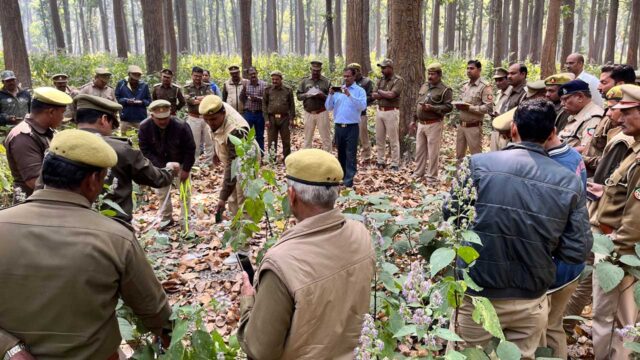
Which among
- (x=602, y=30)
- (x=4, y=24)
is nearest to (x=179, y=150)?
(x=4, y=24)

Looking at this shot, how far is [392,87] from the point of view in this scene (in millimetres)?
9086

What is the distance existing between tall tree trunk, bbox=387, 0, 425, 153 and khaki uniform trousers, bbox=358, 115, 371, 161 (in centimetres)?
84

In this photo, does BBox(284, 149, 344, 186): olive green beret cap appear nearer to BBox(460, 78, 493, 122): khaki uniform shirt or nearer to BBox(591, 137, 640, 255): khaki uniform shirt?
BBox(591, 137, 640, 255): khaki uniform shirt

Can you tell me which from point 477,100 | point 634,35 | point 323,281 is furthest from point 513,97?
point 634,35

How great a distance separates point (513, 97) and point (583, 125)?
2713 mm

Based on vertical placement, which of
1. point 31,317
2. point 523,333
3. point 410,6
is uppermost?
point 410,6

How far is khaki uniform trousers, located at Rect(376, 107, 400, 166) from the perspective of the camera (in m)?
9.29

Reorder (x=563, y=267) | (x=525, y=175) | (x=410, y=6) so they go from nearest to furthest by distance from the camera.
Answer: (x=525, y=175) → (x=563, y=267) → (x=410, y=6)

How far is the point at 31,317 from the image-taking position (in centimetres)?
191

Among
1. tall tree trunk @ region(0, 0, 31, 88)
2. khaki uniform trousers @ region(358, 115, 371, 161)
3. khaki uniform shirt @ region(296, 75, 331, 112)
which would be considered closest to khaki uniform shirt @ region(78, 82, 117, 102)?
tall tree trunk @ region(0, 0, 31, 88)

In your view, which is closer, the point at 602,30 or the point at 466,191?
the point at 466,191

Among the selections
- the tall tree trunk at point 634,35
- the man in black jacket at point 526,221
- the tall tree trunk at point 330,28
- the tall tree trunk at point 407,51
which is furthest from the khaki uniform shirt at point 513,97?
the tall tree trunk at point 634,35

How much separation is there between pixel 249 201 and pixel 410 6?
6.96m

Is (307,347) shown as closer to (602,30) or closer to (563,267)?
(563,267)
